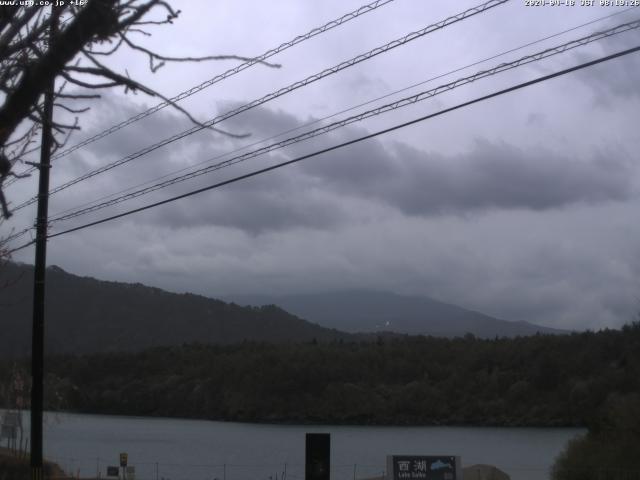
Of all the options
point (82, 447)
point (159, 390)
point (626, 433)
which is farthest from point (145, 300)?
point (626, 433)

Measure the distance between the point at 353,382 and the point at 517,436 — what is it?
2158cm

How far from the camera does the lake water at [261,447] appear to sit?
1741 inches

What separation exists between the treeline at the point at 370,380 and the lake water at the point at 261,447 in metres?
3.21

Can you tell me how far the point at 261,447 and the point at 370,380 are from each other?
23320mm

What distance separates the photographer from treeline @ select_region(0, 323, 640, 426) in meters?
65.8

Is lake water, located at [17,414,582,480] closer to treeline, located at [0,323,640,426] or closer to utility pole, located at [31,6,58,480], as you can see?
treeline, located at [0,323,640,426]

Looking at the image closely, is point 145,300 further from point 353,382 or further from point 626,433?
point 626,433

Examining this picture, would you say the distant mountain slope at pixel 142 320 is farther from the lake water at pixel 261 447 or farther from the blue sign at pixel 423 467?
the blue sign at pixel 423 467

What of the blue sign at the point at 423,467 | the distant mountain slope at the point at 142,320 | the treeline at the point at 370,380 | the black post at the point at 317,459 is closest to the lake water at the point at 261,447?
the treeline at the point at 370,380

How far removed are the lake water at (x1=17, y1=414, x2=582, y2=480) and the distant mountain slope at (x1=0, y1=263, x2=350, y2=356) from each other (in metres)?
41.8

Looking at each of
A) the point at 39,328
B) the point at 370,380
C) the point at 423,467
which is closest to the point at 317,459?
the point at 39,328

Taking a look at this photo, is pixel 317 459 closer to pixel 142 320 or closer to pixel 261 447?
pixel 261 447

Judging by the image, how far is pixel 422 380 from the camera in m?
77.7

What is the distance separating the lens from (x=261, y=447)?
5731 cm
